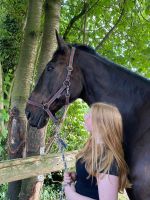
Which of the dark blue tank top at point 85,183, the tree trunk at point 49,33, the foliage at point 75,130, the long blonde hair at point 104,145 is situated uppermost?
the tree trunk at point 49,33

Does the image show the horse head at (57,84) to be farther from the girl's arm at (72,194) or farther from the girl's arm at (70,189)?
the girl's arm at (72,194)

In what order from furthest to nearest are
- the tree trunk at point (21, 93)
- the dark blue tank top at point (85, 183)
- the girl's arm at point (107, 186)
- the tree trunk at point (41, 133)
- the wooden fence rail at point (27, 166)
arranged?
the tree trunk at point (21, 93) < the tree trunk at point (41, 133) < the wooden fence rail at point (27, 166) < the dark blue tank top at point (85, 183) < the girl's arm at point (107, 186)

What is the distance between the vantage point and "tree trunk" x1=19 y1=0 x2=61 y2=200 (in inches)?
222

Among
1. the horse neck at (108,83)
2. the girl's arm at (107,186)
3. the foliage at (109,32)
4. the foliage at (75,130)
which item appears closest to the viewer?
the girl's arm at (107,186)

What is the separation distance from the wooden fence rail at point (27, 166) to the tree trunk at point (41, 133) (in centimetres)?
39

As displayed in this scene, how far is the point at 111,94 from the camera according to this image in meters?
3.33

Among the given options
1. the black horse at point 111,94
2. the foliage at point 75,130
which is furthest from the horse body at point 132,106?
the foliage at point 75,130

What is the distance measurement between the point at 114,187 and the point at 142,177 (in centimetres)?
68

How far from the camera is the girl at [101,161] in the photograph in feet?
7.59

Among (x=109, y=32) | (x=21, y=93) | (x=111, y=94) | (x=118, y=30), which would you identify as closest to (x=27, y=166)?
(x=111, y=94)

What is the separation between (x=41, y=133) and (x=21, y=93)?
724mm

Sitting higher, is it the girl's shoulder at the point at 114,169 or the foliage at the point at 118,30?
the foliage at the point at 118,30

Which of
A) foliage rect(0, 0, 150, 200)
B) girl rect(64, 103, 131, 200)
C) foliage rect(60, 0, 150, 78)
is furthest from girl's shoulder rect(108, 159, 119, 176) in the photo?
foliage rect(60, 0, 150, 78)

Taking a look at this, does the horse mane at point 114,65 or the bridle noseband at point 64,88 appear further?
the bridle noseband at point 64,88
